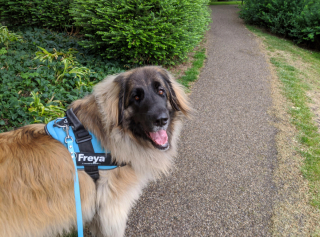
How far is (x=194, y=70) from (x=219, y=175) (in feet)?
15.4

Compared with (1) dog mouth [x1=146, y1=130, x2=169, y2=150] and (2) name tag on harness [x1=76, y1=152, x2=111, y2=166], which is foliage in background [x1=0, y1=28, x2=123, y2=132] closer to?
(2) name tag on harness [x1=76, y1=152, x2=111, y2=166]

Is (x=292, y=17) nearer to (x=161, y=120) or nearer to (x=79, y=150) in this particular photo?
(x=161, y=120)

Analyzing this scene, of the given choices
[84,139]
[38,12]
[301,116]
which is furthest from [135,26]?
[301,116]

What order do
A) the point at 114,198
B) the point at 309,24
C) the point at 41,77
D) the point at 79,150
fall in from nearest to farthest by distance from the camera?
the point at 79,150 < the point at 114,198 < the point at 41,77 < the point at 309,24

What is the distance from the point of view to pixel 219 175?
139 inches

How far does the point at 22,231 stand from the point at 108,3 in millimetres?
5250

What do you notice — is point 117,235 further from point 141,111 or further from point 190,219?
point 141,111

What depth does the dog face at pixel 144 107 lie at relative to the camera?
203 centimetres

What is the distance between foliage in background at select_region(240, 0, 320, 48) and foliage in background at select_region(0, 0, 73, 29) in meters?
10.9

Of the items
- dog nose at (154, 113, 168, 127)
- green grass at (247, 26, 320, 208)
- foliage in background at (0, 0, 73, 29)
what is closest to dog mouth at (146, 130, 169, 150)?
dog nose at (154, 113, 168, 127)

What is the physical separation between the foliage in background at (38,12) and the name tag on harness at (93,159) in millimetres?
7120

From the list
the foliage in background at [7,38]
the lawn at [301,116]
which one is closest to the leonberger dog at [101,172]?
the lawn at [301,116]

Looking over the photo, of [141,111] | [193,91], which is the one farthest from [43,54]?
[141,111]

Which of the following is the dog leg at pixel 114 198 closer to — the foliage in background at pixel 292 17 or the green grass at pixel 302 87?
the green grass at pixel 302 87
